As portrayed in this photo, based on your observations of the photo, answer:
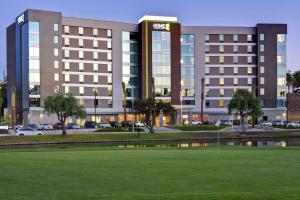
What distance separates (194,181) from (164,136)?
218 ft

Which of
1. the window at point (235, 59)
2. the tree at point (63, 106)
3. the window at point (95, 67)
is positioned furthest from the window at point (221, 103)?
the tree at point (63, 106)

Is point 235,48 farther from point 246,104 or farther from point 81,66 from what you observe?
point 246,104

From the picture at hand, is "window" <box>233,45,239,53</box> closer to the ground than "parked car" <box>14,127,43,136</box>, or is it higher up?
higher up

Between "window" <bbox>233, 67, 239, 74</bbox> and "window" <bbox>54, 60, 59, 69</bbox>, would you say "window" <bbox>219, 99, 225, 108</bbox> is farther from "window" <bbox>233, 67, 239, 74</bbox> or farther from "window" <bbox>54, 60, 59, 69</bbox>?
"window" <bbox>54, 60, 59, 69</bbox>

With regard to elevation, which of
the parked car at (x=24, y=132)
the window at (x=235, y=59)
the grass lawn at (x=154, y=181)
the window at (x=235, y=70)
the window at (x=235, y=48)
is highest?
the window at (x=235, y=48)

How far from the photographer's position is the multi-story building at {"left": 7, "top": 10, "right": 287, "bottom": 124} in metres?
128

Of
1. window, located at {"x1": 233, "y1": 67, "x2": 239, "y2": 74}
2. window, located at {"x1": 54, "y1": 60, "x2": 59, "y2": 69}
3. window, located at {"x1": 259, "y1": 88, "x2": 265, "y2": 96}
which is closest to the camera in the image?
window, located at {"x1": 54, "y1": 60, "x2": 59, "y2": 69}

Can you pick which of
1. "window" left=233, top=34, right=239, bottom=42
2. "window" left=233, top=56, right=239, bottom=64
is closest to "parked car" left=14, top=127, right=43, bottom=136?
"window" left=233, top=56, right=239, bottom=64

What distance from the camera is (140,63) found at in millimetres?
140375

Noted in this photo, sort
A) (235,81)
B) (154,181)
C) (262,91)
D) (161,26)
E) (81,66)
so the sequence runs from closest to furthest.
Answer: (154,181) → (81,66) → (161,26) → (235,81) → (262,91)

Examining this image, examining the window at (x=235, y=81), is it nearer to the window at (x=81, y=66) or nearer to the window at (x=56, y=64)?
the window at (x=81, y=66)

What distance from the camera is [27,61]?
127375 millimetres

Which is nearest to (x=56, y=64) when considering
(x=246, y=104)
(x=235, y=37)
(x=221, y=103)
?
(x=221, y=103)

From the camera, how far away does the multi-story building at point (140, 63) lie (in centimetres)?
12800
